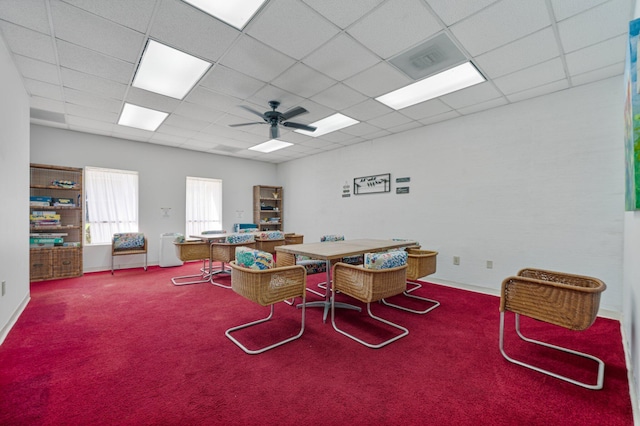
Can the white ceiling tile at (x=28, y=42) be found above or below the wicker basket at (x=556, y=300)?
above

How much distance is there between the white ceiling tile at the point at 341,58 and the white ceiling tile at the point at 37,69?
280cm

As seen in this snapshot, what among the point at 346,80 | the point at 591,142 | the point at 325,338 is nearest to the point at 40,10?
the point at 346,80

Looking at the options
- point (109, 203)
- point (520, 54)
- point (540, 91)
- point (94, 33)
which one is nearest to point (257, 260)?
point (94, 33)

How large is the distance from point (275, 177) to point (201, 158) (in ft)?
7.28

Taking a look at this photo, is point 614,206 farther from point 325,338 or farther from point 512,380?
point 325,338

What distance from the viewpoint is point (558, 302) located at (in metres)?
1.89

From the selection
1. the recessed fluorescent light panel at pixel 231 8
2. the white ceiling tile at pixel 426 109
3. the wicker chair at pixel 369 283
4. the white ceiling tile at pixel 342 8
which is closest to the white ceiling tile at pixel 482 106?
the white ceiling tile at pixel 426 109

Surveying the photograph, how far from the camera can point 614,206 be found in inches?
126

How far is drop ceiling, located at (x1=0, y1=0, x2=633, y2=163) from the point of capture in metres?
2.20

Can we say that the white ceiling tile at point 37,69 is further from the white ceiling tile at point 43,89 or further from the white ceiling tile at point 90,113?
the white ceiling tile at point 90,113

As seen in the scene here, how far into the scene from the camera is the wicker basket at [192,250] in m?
4.49

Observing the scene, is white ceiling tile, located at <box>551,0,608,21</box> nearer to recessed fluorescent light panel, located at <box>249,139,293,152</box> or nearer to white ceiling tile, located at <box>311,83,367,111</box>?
white ceiling tile, located at <box>311,83,367,111</box>

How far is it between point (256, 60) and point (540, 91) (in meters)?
3.57

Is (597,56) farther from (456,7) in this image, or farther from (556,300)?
(556,300)
